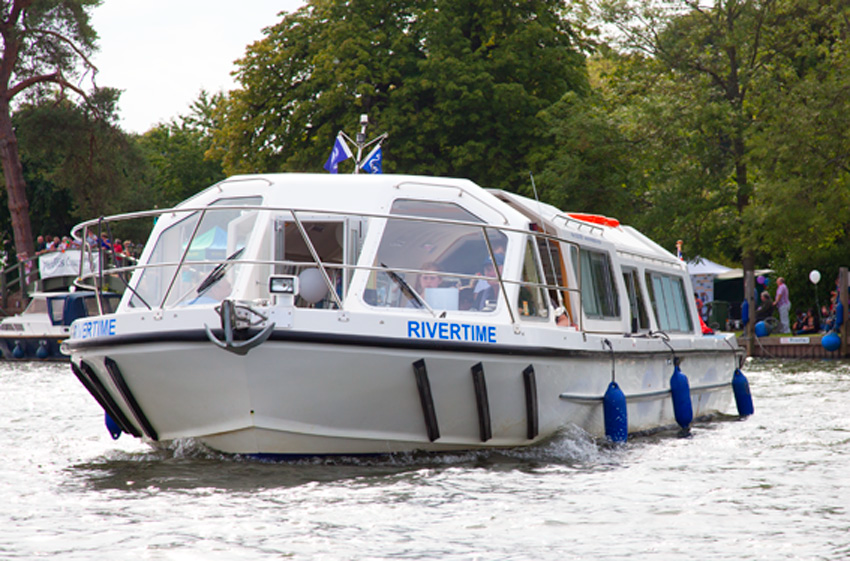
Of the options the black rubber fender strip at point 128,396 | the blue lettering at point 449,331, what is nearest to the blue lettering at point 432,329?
the blue lettering at point 449,331

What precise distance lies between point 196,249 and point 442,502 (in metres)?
4.21

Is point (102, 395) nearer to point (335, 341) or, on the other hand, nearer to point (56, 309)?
point (335, 341)

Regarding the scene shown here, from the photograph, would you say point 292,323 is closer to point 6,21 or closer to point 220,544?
point 220,544

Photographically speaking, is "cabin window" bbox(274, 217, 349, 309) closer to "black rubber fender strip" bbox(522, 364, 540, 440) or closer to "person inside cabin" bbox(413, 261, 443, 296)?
"person inside cabin" bbox(413, 261, 443, 296)

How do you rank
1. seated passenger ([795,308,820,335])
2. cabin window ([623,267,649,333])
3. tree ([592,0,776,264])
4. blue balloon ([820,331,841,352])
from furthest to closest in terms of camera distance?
tree ([592,0,776,264]) → seated passenger ([795,308,820,335]) → blue balloon ([820,331,841,352]) → cabin window ([623,267,649,333])

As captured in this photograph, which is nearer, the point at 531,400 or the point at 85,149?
the point at 531,400

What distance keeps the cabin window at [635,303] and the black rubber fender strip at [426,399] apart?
3.80 metres

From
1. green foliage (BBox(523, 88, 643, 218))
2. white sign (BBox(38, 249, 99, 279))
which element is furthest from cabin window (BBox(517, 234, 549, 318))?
white sign (BBox(38, 249, 99, 279))

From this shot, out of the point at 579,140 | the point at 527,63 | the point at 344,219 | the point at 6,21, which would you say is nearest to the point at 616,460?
the point at 344,219

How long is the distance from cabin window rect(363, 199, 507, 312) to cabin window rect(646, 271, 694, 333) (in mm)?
3847

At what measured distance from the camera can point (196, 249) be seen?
1094cm

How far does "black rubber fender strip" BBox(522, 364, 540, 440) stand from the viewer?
32.0 feet

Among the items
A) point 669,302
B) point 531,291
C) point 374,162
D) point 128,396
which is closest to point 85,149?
point 374,162

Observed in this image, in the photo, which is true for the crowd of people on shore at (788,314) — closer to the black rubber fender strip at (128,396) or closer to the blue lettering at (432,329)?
the blue lettering at (432,329)
